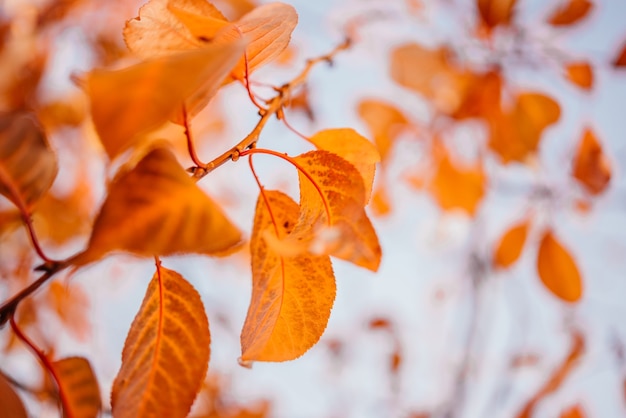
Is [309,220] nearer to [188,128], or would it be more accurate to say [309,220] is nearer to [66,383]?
[188,128]

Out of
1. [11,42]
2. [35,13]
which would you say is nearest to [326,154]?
[11,42]

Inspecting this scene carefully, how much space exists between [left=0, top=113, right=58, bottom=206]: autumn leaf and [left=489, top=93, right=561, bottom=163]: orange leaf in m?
0.98

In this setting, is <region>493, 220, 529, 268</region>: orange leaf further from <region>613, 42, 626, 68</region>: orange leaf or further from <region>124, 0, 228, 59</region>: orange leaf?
<region>124, 0, 228, 59</region>: orange leaf

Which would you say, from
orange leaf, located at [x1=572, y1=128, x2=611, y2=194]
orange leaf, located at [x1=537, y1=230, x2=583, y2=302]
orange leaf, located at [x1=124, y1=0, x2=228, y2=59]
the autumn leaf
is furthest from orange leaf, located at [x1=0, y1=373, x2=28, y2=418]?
orange leaf, located at [x1=572, y1=128, x2=611, y2=194]

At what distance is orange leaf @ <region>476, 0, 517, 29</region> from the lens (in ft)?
3.03

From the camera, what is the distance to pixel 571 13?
1.09 m

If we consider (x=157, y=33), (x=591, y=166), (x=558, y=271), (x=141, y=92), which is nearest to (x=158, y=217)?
(x=141, y=92)

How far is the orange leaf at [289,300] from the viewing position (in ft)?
1.28

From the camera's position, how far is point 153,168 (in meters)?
0.28

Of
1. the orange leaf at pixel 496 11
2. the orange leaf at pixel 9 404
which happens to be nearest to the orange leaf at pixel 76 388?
the orange leaf at pixel 9 404

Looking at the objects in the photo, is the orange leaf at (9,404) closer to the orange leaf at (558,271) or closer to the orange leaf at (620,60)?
the orange leaf at (558,271)

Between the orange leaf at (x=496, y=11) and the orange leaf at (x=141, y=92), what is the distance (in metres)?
0.82

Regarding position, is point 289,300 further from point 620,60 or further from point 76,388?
point 620,60

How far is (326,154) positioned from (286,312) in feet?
0.42
